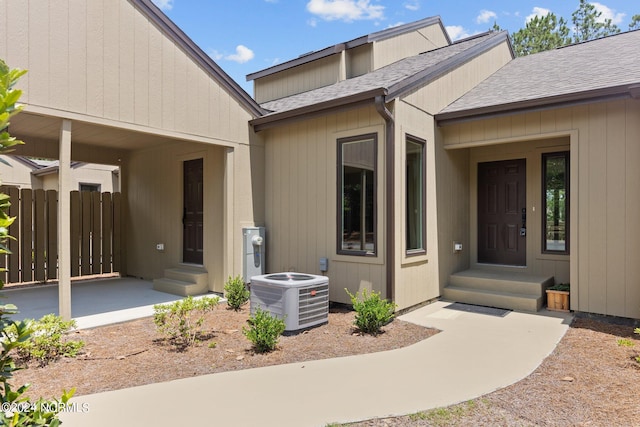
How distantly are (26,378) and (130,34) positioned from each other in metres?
4.45

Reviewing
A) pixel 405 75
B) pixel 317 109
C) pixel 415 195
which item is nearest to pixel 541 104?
pixel 405 75

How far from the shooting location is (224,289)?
6539mm

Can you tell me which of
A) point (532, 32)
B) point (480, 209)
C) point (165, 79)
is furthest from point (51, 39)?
point (532, 32)

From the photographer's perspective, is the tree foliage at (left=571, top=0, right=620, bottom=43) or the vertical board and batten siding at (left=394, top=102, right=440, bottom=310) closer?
the vertical board and batten siding at (left=394, top=102, right=440, bottom=310)

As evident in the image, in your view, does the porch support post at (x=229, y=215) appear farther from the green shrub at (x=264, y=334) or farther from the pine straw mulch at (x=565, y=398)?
the pine straw mulch at (x=565, y=398)

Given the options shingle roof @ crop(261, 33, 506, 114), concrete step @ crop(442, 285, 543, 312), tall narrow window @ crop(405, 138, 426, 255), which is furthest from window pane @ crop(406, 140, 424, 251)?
concrete step @ crop(442, 285, 543, 312)

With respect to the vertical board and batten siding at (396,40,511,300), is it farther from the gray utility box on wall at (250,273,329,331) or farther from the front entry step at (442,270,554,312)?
the gray utility box on wall at (250,273,329,331)

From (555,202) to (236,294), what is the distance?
18.8 feet

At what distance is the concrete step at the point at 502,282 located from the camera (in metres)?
6.23

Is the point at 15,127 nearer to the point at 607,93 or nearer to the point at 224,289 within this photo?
the point at 224,289

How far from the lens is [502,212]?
745 cm

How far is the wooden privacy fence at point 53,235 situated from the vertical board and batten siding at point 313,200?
4373 mm

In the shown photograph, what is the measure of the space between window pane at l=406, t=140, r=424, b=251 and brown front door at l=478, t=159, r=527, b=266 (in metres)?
2.09

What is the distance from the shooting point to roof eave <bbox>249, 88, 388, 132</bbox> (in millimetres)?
5473
